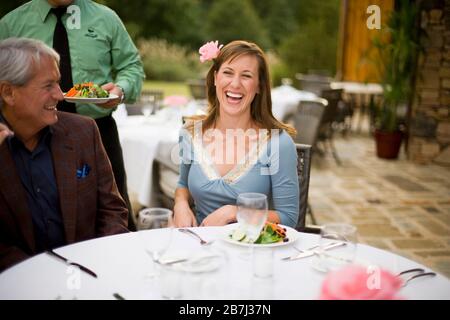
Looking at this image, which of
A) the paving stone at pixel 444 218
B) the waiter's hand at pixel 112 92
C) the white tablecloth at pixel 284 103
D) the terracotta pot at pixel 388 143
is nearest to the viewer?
the waiter's hand at pixel 112 92

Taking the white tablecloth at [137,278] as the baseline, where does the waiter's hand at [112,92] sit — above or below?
above

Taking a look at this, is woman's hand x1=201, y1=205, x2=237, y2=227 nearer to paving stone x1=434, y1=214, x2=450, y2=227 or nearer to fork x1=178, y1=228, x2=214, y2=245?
fork x1=178, y1=228, x2=214, y2=245

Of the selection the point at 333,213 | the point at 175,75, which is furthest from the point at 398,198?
the point at 175,75

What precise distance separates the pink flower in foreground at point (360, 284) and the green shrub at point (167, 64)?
1756 cm

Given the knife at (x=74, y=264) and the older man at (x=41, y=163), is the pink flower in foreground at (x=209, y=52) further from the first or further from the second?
the knife at (x=74, y=264)

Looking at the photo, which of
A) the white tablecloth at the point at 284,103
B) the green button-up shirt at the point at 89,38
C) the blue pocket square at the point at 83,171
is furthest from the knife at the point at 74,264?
the white tablecloth at the point at 284,103

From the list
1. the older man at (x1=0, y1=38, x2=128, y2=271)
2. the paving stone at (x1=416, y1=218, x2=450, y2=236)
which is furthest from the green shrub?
the older man at (x1=0, y1=38, x2=128, y2=271)

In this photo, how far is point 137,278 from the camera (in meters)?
1.38

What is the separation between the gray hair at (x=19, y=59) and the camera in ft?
5.81

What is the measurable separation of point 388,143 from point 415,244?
10.9 feet

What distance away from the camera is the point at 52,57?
72.7 inches

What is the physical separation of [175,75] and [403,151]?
12.2 m

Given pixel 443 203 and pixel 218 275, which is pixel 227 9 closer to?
pixel 443 203

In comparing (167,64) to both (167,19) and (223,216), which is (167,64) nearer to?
(167,19)
